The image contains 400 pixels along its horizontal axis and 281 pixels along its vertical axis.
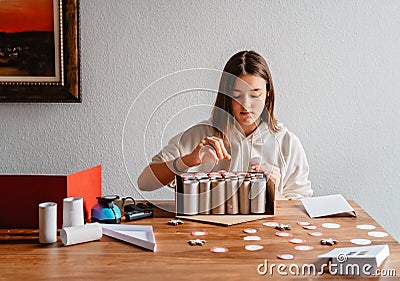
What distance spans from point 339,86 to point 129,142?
1.11 meters

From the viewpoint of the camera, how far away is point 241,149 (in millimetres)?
2129

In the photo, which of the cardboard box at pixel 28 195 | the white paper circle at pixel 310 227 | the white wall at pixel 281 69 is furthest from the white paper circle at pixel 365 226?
the white wall at pixel 281 69

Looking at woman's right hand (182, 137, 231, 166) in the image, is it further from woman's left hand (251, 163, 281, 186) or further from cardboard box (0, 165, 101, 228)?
cardboard box (0, 165, 101, 228)

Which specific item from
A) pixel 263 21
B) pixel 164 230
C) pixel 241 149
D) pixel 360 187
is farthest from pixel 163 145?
pixel 360 187

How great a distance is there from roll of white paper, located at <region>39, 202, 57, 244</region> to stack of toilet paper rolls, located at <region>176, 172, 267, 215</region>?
Result: 442 mm

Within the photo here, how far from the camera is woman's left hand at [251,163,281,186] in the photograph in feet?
6.43

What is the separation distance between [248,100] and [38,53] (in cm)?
132

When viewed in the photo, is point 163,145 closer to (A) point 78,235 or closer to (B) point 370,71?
(A) point 78,235

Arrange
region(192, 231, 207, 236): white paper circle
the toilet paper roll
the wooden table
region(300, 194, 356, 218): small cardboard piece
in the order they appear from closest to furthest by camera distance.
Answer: the wooden table → the toilet paper roll → region(192, 231, 207, 236): white paper circle → region(300, 194, 356, 218): small cardboard piece

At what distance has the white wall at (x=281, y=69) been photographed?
2814mm

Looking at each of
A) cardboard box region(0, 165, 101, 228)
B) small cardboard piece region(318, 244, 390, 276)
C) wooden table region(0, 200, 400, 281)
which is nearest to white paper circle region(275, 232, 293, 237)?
wooden table region(0, 200, 400, 281)

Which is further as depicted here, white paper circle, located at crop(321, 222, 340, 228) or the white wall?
the white wall

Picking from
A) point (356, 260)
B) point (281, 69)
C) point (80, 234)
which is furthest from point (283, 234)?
point (281, 69)

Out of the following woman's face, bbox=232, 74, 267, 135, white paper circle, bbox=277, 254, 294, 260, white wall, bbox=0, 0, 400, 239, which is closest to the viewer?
white paper circle, bbox=277, 254, 294, 260
